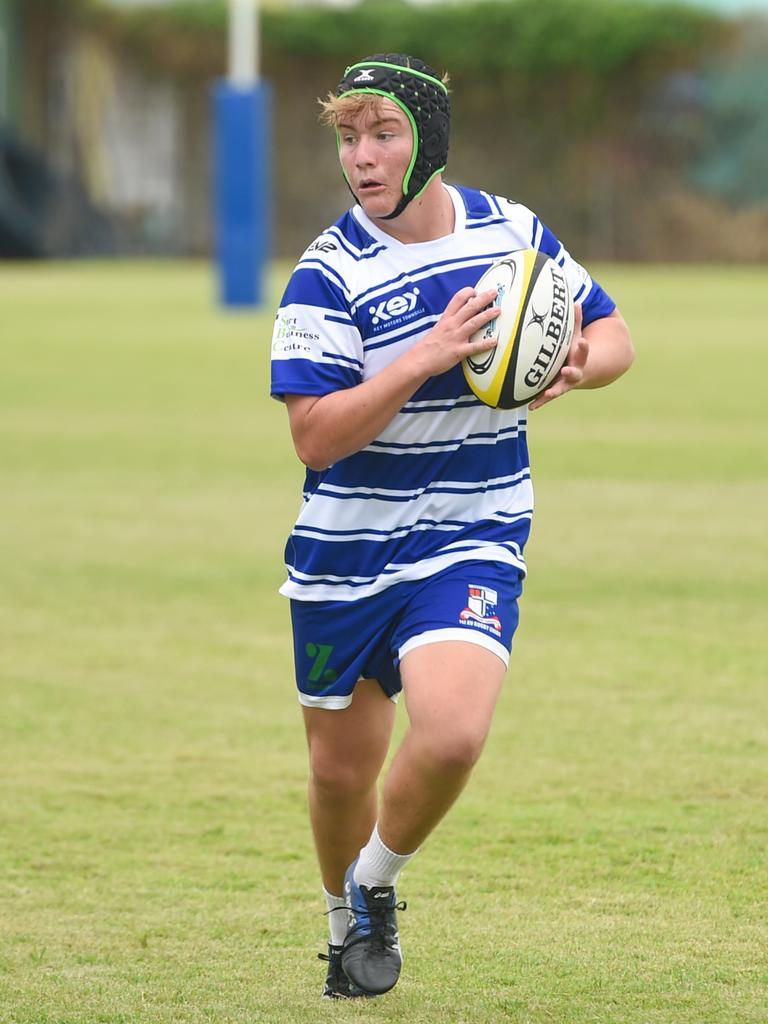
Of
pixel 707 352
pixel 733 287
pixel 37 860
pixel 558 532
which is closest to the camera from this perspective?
pixel 37 860

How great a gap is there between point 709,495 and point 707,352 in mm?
9574

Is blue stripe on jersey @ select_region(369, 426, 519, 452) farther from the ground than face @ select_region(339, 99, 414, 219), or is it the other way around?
face @ select_region(339, 99, 414, 219)

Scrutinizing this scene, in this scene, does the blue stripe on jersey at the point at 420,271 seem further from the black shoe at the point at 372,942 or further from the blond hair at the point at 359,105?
the black shoe at the point at 372,942

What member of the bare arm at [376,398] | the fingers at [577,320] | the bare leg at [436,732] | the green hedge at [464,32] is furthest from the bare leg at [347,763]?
the green hedge at [464,32]

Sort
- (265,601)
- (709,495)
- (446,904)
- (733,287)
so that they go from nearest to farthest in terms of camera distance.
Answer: (446,904)
(265,601)
(709,495)
(733,287)

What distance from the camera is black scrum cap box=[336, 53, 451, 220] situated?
173 inches

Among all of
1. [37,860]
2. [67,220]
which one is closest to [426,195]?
[37,860]

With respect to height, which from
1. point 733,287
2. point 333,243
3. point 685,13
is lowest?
point 733,287

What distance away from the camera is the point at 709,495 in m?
12.4

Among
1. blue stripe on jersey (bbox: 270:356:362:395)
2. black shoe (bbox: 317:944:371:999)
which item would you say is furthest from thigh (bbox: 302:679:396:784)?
blue stripe on jersey (bbox: 270:356:362:395)

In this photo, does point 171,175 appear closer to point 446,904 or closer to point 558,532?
point 558,532

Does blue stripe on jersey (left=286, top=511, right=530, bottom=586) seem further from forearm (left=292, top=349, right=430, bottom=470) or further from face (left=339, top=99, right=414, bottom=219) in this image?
face (left=339, top=99, right=414, bottom=219)

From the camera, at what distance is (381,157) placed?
4375 mm

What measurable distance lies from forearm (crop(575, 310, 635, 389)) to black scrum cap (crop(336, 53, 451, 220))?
0.60 metres
